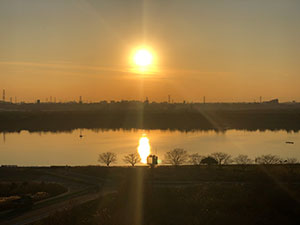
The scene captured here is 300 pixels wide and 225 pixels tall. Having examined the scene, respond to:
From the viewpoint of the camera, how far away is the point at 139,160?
2094 cm

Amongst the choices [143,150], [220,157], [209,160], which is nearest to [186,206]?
[209,160]

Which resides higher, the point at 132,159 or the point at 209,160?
the point at 209,160

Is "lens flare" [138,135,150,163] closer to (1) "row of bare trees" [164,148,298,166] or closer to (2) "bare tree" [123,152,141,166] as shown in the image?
(2) "bare tree" [123,152,141,166]

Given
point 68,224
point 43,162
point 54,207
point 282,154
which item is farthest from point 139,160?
point 68,224

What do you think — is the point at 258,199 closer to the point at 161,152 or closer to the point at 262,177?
the point at 262,177

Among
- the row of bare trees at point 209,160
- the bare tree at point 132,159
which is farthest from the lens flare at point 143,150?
the row of bare trees at point 209,160

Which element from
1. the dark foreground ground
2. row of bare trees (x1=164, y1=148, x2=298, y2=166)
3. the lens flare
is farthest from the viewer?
the lens flare

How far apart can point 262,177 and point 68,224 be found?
666 cm

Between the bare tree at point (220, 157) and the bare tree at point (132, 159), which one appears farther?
the bare tree at point (132, 159)

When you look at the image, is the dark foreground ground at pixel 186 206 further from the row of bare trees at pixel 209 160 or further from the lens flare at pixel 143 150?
the lens flare at pixel 143 150

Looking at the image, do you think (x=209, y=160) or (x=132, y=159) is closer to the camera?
(x=209, y=160)

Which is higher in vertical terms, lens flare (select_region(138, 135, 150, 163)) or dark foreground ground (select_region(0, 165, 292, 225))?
dark foreground ground (select_region(0, 165, 292, 225))

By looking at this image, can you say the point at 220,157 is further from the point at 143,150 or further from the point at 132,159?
the point at 143,150

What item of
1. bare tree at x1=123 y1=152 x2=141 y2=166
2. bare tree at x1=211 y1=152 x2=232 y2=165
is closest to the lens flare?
bare tree at x1=123 y1=152 x2=141 y2=166
